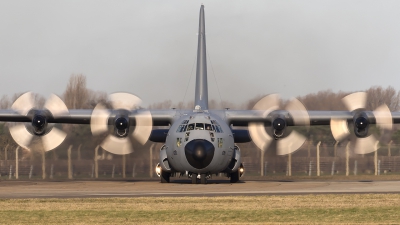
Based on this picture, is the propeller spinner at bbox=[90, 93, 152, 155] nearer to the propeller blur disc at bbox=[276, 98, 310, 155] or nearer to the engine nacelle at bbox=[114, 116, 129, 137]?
the engine nacelle at bbox=[114, 116, 129, 137]

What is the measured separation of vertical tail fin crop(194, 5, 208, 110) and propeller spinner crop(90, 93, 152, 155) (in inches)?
113

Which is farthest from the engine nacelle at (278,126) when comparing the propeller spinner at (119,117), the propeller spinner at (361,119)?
the propeller spinner at (119,117)

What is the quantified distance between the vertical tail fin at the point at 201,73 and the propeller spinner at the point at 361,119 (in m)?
6.95

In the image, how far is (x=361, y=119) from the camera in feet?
121

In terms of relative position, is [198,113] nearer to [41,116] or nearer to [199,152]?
[199,152]

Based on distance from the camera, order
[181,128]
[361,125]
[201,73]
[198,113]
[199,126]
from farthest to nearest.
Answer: [201,73]
[361,125]
[198,113]
[181,128]
[199,126]

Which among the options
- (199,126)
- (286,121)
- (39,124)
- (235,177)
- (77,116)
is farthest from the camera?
(286,121)

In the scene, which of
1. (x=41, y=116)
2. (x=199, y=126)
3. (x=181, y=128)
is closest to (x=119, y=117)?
(x=41, y=116)

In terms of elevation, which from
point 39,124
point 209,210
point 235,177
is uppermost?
point 39,124

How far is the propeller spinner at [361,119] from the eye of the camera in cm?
3725

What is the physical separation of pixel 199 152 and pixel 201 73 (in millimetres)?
8980

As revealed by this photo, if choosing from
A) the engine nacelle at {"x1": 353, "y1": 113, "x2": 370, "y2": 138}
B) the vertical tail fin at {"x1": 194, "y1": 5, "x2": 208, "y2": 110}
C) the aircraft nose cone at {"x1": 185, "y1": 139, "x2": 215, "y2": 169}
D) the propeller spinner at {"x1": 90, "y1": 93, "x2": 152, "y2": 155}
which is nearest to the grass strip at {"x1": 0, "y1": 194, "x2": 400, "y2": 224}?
the aircraft nose cone at {"x1": 185, "y1": 139, "x2": 215, "y2": 169}

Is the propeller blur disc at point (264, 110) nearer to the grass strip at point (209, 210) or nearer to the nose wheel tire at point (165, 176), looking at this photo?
the nose wheel tire at point (165, 176)

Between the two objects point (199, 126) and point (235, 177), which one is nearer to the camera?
point (199, 126)
